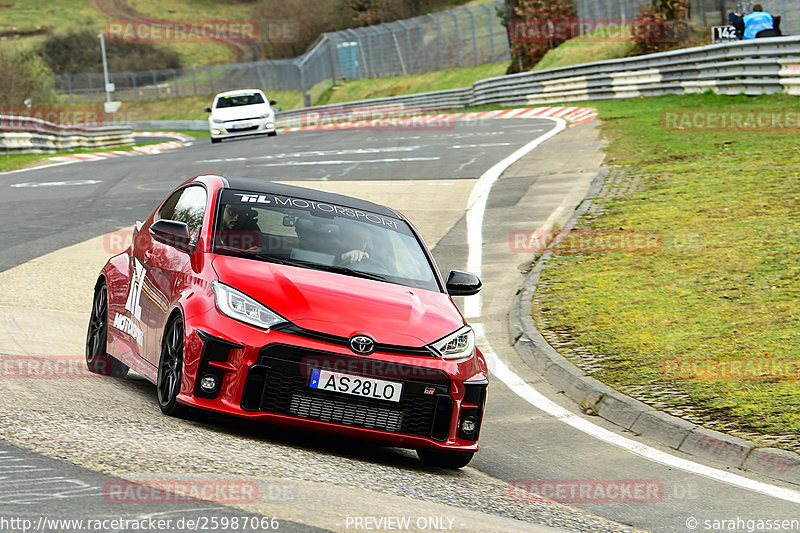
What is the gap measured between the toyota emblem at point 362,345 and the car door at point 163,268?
1.24 metres

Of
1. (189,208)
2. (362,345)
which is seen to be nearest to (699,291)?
(189,208)

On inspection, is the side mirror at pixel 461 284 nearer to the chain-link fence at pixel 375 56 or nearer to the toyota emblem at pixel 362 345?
the toyota emblem at pixel 362 345

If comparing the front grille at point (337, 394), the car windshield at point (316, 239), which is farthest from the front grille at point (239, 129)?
the front grille at point (337, 394)

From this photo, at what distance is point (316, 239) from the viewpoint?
24.8 ft

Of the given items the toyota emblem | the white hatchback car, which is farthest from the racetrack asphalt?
the white hatchback car

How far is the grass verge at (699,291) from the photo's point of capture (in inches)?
332

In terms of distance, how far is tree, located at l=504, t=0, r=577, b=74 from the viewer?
4947cm

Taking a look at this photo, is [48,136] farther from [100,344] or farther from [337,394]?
[337,394]

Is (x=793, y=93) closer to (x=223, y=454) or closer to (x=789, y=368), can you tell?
(x=789, y=368)

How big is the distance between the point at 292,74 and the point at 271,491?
70092mm

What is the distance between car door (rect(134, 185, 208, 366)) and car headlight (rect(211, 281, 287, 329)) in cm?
49

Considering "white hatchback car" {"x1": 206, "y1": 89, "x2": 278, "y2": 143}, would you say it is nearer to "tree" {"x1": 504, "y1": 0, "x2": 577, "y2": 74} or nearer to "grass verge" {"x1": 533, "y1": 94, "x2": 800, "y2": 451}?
"tree" {"x1": 504, "y1": 0, "x2": 577, "y2": 74}

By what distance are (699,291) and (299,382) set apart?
6.38 m

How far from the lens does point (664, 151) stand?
69.1ft
